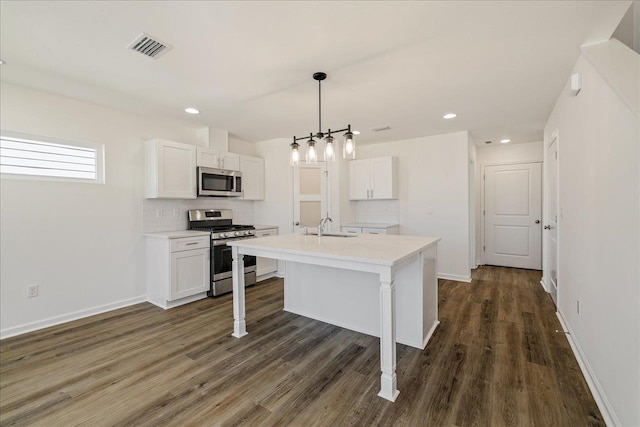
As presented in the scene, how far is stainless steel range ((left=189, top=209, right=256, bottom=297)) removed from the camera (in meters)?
3.87

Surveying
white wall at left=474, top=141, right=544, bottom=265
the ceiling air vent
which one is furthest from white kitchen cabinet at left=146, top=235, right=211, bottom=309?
white wall at left=474, top=141, right=544, bottom=265

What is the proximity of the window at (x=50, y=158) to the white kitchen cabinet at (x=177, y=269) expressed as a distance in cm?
105

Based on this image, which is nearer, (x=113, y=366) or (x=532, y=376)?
(x=532, y=376)

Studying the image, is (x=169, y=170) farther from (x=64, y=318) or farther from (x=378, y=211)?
(x=378, y=211)

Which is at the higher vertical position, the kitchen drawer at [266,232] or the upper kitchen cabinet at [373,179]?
the upper kitchen cabinet at [373,179]

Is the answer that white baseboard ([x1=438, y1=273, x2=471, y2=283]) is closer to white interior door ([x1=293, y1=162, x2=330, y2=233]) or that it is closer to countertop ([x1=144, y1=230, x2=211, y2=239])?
white interior door ([x1=293, y1=162, x2=330, y2=233])

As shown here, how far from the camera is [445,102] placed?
331 centimetres

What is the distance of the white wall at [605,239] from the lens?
4.70 feet

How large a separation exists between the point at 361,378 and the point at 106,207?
339 cm

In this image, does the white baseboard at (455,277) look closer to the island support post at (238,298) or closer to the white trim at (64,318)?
the island support post at (238,298)

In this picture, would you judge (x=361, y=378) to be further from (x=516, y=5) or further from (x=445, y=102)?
(x=445, y=102)

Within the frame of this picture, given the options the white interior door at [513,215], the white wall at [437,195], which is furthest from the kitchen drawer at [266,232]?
the white interior door at [513,215]

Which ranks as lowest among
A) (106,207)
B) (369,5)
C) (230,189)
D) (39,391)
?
(39,391)

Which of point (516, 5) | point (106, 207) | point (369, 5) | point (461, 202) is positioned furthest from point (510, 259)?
point (106, 207)
